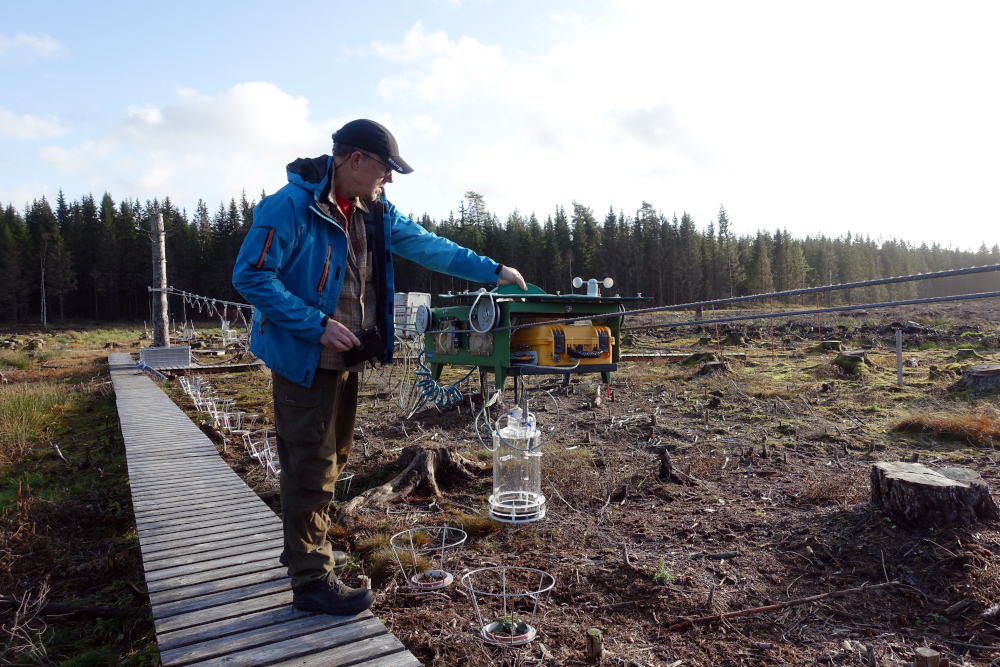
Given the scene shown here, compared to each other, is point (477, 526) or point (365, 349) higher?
point (365, 349)

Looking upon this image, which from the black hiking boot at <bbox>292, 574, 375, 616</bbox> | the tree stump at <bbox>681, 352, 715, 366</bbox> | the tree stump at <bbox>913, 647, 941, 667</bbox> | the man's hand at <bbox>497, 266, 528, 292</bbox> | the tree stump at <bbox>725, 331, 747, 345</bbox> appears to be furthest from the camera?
the tree stump at <bbox>725, 331, 747, 345</bbox>

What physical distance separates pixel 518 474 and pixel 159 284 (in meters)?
18.1

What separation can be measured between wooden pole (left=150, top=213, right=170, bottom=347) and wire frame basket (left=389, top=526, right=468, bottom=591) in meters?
18.3

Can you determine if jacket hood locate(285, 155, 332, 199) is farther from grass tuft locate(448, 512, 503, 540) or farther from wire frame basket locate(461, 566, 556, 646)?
grass tuft locate(448, 512, 503, 540)

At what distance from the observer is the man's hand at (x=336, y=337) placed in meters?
2.83

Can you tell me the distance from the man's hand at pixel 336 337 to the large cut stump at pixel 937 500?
4681 mm

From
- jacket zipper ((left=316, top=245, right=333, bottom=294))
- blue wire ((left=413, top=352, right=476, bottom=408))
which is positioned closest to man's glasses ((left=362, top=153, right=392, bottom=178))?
jacket zipper ((left=316, top=245, right=333, bottom=294))

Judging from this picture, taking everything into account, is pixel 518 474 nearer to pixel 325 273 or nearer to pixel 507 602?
pixel 507 602

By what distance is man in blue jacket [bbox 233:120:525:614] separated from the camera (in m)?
2.85

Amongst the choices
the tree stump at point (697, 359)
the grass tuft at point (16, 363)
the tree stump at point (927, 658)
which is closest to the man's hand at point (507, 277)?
the tree stump at point (927, 658)

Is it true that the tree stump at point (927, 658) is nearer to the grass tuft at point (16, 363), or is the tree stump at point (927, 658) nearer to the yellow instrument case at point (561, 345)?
the yellow instrument case at point (561, 345)

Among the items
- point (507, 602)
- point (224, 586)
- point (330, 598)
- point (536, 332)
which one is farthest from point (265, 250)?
point (507, 602)

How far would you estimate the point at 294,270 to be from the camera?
9.87ft

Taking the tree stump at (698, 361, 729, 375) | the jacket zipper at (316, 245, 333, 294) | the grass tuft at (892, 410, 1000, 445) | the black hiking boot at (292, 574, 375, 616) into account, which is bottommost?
the grass tuft at (892, 410, 1000, 445)
